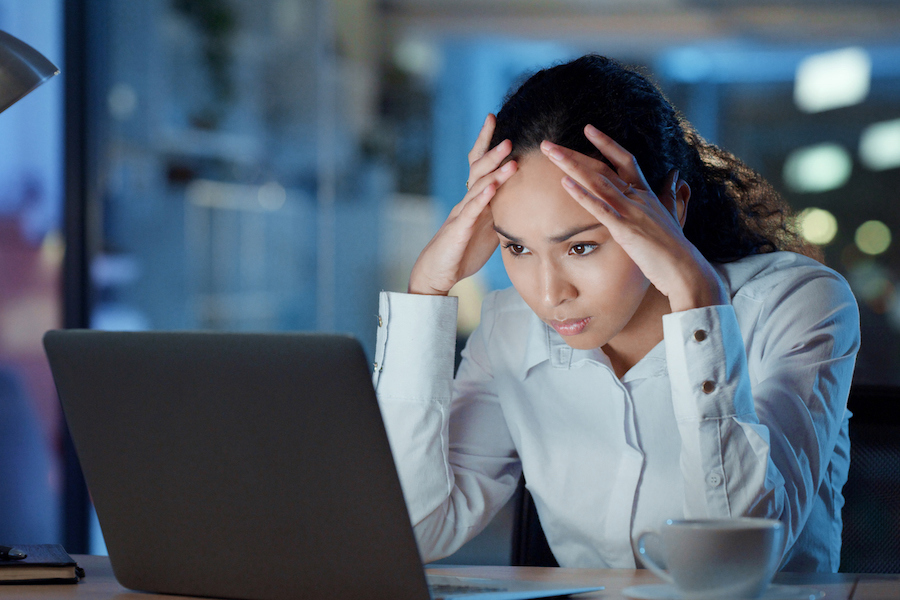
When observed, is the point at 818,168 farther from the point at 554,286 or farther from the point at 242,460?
the point at 242,460

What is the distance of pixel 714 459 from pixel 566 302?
11.0 inches

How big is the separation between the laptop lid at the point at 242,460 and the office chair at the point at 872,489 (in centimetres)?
58

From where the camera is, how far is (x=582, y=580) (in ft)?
2.99

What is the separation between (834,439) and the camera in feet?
3.77

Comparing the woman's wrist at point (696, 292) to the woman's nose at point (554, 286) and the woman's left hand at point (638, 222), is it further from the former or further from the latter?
the woman's nose at point (554, 286)

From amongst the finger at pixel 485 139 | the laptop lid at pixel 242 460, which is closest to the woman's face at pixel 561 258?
the finger at pixel 485 139

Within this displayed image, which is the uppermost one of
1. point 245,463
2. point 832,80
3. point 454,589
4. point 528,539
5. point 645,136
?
point 832,80

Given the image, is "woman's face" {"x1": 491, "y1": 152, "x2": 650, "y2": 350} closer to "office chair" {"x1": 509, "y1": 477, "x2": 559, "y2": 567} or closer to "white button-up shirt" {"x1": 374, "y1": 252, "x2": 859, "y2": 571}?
"white button-up shirt" {"x1": 374, "y1": 252, "x2": 859, "y2": 571}

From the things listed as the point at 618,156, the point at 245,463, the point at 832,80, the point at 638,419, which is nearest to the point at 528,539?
the point at 638,419

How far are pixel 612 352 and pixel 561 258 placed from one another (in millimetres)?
262

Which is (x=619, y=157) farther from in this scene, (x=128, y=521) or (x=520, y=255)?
(x=128, y=521)

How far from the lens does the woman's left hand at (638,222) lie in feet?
3.57

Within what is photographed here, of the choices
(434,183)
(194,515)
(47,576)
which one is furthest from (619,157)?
(434,183)

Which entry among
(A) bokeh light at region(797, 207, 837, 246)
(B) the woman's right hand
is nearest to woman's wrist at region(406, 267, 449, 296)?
(B) the woman's right hand
